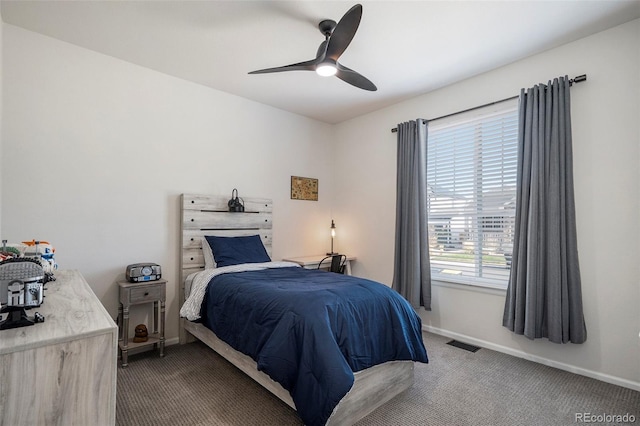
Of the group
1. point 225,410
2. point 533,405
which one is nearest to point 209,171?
point 225,410

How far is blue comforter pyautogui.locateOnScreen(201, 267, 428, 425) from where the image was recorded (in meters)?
1.78

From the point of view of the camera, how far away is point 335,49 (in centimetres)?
224

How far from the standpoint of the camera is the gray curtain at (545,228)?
2.67 meters

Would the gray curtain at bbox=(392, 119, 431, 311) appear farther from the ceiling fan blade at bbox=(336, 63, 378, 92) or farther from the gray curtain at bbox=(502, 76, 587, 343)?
the ceiling fan blade at bbox=(336, 63, 378, 92)

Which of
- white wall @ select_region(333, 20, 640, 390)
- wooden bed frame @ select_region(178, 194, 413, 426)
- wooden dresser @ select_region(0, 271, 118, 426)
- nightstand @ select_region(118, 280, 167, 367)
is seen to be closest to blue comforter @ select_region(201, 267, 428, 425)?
wooden bed frame @ select_region(178, 194, 413, 426)

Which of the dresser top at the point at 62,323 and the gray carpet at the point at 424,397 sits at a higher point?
the dresser top at the point at 62,323

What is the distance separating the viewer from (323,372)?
176 cm

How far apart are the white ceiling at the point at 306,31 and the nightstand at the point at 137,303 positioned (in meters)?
2.14

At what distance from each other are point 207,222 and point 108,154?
3.71 ft

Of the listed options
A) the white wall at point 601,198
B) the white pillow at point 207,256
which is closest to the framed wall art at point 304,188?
the white pillow at point 207,256

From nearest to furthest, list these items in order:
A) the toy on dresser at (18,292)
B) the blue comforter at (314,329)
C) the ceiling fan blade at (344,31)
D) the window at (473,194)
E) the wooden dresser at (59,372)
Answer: the wooden dresser at (59,372), the toy on dresser at (18,292), the blue comforter at (314,329), the ceiling fan blade at (344,31), the window at (473,194)

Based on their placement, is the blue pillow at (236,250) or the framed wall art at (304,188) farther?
the framed wall art at (304,188)

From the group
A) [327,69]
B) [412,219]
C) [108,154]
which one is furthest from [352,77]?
[108,154]

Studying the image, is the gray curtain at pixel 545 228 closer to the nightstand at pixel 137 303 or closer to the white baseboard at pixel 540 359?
the white baseboard at pixel 540 359
